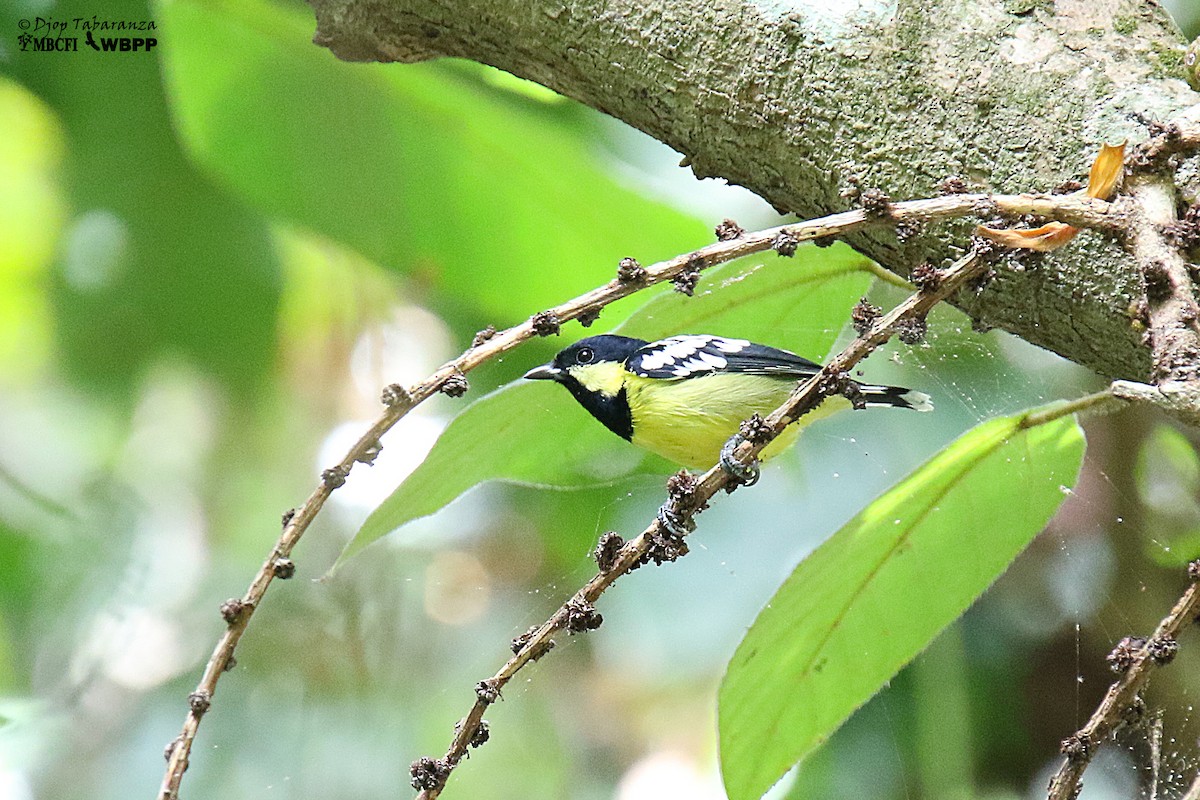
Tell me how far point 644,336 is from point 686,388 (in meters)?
0.14

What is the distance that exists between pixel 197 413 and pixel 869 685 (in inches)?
62.2

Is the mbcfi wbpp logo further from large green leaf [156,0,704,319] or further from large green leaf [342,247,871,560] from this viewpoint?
large green leaf [342,247,871,560]

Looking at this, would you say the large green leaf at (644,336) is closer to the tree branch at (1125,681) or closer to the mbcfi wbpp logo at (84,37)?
the tree branch at (1125,681)

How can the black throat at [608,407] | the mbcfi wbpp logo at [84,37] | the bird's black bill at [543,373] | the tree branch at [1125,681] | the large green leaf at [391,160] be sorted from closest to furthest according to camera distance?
the tree branch at [1125,681]
the black throat at [608,407]
the bird's black bill at [543,373]
the large green leaf at [391,160]
the mbcfi wbpp logo at [84,37]

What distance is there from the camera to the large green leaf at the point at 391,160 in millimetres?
1393

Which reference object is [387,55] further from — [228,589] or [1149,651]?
[228,589]

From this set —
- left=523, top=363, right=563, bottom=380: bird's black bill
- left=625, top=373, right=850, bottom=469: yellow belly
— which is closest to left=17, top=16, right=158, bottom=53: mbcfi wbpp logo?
left=523, top=363, right=563, bottom=380: bird's black bill

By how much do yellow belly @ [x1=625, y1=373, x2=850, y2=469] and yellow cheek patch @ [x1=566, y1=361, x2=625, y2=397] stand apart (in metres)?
0.01

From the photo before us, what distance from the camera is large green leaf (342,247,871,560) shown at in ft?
2.79

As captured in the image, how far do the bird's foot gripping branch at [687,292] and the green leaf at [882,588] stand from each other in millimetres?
228

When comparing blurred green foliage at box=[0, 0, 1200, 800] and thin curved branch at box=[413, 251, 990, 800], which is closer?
thin curved branch at box=[413, 251, 990, 800]

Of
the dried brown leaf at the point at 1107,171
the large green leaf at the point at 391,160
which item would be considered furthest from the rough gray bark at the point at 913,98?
the large green leaf at the point at 391,160

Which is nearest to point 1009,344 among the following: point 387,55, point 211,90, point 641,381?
point 641,381

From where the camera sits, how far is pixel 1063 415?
2.76 feet
